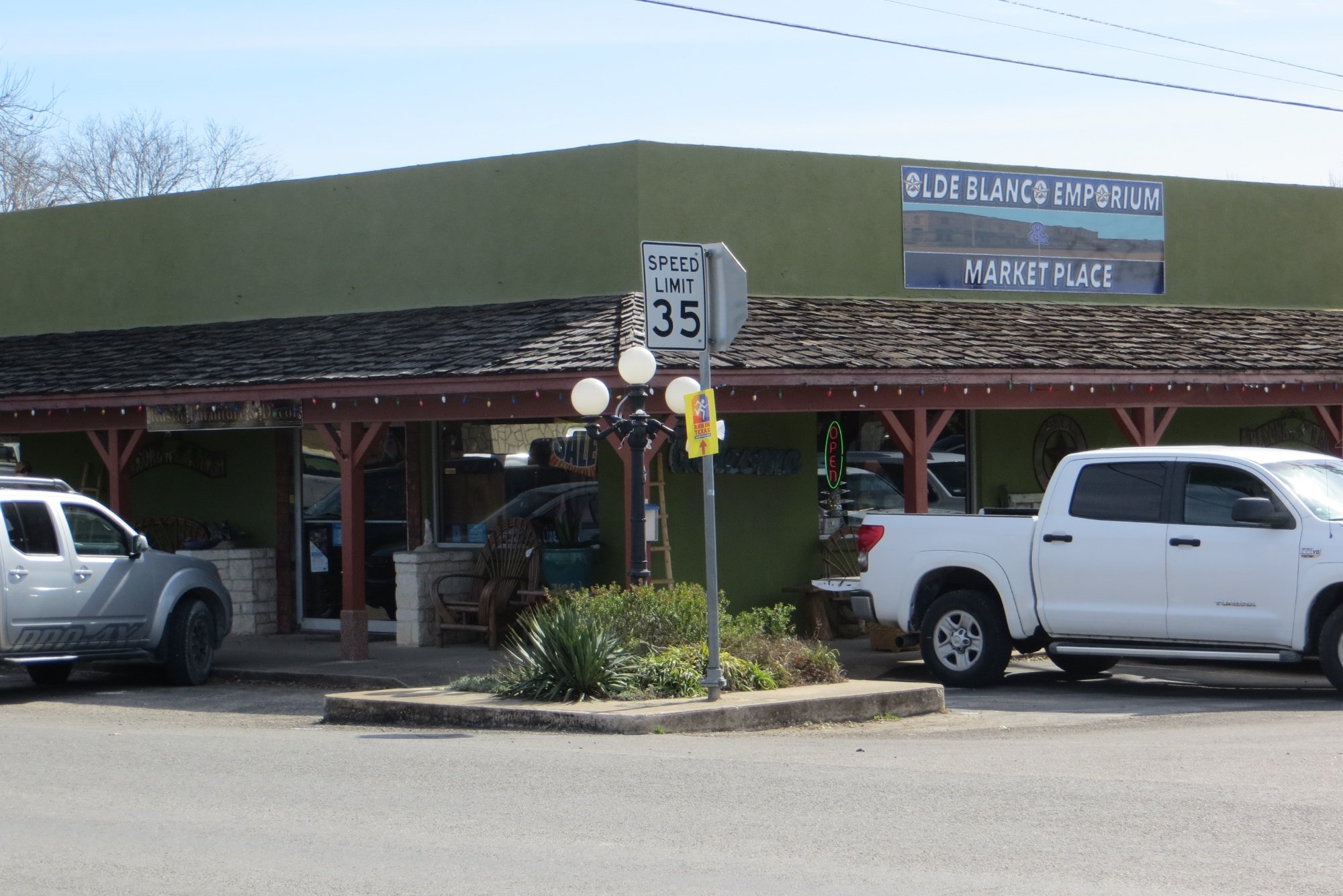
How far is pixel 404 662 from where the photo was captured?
1511 centimetres

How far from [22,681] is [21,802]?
7.44 meters

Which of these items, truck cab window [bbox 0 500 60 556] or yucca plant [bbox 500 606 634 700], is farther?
truck cab window [bbox 0 500 60 556]

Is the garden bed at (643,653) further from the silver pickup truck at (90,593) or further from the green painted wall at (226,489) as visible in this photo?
the green painted wall at (226,489)

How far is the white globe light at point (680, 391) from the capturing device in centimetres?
1197

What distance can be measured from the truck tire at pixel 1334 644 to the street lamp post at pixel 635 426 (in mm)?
5018

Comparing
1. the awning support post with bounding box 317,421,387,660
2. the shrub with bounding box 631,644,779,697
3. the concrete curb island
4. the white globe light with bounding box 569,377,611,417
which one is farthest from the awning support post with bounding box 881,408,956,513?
the awning support post with bounding box 317,421,387,660

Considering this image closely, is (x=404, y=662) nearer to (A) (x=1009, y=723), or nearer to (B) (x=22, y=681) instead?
(B) (x=22, y=681)

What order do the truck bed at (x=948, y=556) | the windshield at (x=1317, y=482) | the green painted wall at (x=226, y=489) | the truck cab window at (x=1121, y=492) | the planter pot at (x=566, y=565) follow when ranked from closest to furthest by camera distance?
the windshield at (x=1317, y=482), the truck cab window at (x=1121, y=492), the truck bed at (x=948, y=556), the planter pot at (x=566, y=565), the green painted wall at (x=226, y=489)

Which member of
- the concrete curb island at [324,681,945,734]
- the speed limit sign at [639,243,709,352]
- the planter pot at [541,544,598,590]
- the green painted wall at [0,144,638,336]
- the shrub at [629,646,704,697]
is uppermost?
the green painted wall at [0,144,638,336]

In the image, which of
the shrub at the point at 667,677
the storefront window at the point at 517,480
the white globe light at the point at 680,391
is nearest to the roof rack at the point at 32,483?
the storefront window at the point at 517,480

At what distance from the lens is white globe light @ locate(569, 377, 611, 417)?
484 inches

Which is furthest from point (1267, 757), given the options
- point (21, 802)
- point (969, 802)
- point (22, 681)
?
point (22, 681)

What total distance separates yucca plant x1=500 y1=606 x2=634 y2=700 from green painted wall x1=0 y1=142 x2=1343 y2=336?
5.95 m

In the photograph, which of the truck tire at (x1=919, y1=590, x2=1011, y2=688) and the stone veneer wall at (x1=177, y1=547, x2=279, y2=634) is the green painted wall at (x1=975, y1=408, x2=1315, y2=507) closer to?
the truck tire at (x1=919, y1=590, x2=1011, y2=688)
